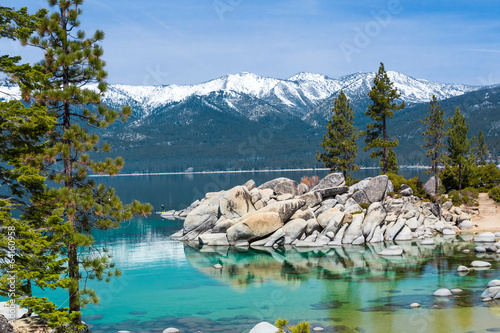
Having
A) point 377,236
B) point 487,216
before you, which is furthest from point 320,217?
point 487,216

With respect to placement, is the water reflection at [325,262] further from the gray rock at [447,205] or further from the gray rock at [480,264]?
the gray rock at [447,205]

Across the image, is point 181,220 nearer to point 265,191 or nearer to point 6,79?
point 265,191

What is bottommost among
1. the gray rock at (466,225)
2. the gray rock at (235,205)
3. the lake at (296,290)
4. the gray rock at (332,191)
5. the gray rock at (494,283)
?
the lake at (296,290)

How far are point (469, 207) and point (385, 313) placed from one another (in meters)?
42.8

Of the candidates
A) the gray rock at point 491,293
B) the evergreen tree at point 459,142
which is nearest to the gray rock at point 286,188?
the evergreen tree at point 459,142

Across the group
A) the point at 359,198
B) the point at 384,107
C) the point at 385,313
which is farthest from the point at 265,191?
the point at 385,313

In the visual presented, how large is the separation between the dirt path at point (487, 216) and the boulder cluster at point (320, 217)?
1632 mm

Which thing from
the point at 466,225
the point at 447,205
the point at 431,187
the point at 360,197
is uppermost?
the point at 431,187

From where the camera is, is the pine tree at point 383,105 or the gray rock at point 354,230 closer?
the gray rock at point 354,230

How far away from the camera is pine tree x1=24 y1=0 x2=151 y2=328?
1855 cm

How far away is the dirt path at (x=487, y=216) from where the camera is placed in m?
58.2

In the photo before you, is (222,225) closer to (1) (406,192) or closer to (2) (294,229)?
(2) (294,229)

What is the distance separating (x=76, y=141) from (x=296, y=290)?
69.1 ft

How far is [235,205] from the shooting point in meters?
57.6
